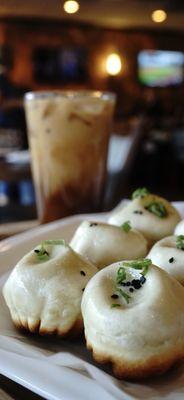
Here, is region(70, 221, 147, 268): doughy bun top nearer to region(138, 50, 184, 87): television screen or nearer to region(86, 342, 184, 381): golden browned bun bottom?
region(86, 342, 184, 381): golden browned bun bottom

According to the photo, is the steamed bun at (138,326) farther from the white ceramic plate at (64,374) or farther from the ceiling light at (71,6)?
the ceiling light at (71,6)

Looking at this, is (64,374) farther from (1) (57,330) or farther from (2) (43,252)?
(2) (43,252)

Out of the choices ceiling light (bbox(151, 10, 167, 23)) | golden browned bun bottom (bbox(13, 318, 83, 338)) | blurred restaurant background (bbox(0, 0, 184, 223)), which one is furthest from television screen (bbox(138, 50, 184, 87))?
golden browned bun bottom (bbox(13, 318, 83, 338))

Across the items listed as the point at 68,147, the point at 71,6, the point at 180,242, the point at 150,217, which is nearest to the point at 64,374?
the point at 180,242

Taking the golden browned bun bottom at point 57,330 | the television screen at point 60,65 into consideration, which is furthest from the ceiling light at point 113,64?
the golden browned bun bottom at point 57,330

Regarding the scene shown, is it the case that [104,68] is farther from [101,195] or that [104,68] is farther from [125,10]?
[101,195]
